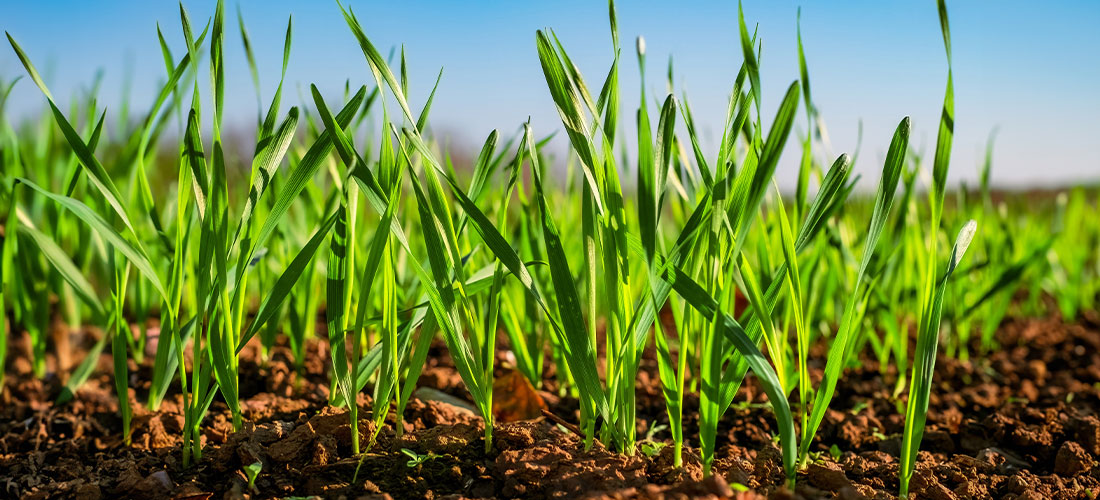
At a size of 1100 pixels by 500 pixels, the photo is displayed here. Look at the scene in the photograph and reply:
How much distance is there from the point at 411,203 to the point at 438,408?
657mm

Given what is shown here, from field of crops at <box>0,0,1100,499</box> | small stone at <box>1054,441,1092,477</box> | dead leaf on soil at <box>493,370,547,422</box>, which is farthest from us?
dead leaf on soil at <box>493,370,547,422</box>

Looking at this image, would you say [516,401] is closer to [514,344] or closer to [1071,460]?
[514,344]

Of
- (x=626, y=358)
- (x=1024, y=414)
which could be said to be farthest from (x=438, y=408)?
(x=1024, y=414)

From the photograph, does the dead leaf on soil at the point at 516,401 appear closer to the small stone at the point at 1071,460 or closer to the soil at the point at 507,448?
the soil at the point at 507,448

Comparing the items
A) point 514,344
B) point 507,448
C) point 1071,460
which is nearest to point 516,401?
point 514,344

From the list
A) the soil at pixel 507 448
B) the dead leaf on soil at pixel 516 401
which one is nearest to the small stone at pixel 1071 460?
the soil at pixel 507 448

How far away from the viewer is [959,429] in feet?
4.41

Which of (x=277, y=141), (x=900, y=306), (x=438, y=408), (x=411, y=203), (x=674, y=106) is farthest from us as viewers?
(x=900, y=306)

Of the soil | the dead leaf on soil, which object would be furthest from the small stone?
the dead leaf on soil

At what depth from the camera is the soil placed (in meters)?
0.87

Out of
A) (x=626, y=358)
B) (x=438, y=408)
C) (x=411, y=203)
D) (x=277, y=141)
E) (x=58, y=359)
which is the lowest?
(x=58, y=359)

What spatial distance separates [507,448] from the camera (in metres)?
0.94

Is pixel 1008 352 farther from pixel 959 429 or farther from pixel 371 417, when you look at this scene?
pixel 371 417

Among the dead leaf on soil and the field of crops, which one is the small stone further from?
the dead leaf on soil
